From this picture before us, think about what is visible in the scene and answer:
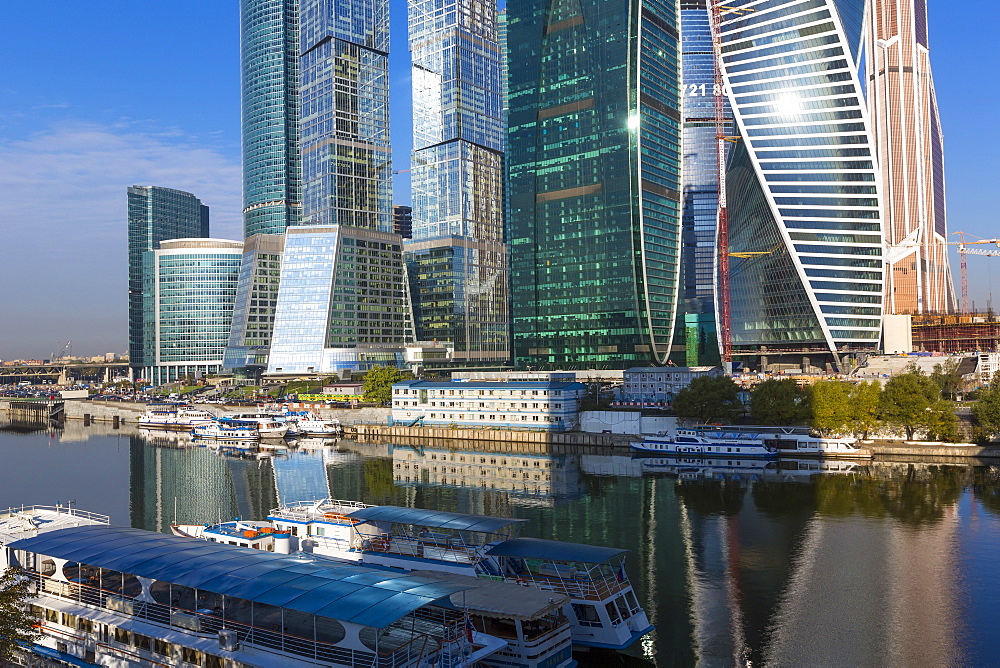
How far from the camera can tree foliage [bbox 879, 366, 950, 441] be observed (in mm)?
102062

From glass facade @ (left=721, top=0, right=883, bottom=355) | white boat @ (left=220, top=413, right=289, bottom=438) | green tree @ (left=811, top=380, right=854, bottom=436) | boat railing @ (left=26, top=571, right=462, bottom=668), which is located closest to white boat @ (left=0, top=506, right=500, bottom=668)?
boat railing @ (left=26, top=571, right=462, bottom=668)

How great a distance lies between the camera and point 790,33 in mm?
197875

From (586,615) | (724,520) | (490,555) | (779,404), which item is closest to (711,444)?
(779,404)

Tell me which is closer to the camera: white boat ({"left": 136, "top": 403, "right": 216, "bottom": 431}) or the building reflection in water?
the building reflection in water

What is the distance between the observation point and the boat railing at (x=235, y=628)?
101 ft

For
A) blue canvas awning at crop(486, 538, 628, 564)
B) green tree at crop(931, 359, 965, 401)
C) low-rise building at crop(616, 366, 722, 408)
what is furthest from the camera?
low-rise building at crop(616, 366, 722, 408)

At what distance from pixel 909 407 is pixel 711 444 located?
2628 cm

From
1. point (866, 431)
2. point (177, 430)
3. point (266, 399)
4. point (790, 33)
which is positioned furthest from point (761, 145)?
point (177, 430)

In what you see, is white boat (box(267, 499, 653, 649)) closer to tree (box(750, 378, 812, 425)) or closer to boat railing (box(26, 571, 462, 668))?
boat railing (box(26, 571, 462, 668))

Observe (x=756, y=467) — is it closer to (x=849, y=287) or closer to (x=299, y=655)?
(x=299, y=655)

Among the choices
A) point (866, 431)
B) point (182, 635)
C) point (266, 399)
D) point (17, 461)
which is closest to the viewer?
point (182, 635)

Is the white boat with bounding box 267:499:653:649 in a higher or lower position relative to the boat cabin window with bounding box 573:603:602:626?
higher

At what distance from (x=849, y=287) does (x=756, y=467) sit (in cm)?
10954

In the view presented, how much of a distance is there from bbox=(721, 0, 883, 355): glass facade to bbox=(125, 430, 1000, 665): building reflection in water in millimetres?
100440
